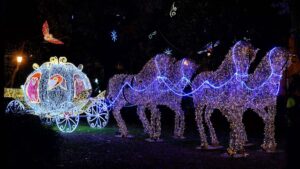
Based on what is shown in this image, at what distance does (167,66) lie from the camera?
15.8 metres

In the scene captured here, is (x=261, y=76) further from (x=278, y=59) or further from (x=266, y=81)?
(x=278, y=59)

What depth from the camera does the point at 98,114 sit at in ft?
66.1

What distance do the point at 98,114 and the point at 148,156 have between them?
779 cm

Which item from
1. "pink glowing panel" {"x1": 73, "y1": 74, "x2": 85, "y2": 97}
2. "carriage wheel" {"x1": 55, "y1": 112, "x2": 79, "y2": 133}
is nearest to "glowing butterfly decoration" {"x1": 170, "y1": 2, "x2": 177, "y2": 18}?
"pink glowing panel" {"x1": 73, "y1": 74, "x2": 85, "y2": 97}

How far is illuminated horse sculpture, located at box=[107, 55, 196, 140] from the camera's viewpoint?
15688 millimetres

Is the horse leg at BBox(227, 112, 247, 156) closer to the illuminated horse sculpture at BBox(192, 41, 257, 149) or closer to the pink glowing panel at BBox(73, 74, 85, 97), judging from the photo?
the illuminated horse sculpture at BBox(192, 41, 257, 149)

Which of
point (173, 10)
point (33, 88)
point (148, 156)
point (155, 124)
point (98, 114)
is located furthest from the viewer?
point (173, 10)

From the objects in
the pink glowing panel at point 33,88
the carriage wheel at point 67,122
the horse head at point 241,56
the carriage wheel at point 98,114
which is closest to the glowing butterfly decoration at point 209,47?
the carriage wheel at point 98,114

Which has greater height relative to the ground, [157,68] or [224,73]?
[157,68]

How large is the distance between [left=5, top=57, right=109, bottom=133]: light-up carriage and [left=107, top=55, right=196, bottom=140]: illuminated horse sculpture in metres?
2.16

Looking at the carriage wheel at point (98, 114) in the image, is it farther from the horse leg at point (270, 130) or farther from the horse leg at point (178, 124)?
the horse leg at point (270, 130)

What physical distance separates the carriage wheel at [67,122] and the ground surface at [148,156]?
2.14m

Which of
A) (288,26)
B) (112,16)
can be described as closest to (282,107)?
(288,26)

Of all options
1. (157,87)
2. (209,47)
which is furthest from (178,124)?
(209,47)
